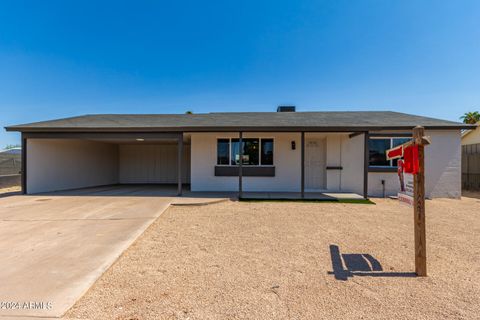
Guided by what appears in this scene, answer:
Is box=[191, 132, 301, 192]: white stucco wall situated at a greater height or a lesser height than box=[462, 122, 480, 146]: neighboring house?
lesser

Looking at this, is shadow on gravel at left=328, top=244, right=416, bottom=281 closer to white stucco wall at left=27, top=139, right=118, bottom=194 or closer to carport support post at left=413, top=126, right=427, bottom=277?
carport support post at left=413, top=126, right=427, bottom=277

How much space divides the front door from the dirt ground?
4786 mm

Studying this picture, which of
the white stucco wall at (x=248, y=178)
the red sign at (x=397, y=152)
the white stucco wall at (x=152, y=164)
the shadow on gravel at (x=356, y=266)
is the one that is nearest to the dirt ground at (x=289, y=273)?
the shadow on gravel at (x=356, y=266)

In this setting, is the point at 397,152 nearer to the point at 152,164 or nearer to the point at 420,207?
the point at 420,207

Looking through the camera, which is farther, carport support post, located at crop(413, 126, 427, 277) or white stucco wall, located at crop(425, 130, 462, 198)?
white stucco wall, located at crop(425, 130, 462, 198)

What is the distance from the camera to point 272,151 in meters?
10.1

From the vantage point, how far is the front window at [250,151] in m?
10.2

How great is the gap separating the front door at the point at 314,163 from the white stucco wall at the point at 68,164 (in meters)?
11.5

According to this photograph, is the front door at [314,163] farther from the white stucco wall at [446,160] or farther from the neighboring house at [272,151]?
the white stucco wall at [446,160]

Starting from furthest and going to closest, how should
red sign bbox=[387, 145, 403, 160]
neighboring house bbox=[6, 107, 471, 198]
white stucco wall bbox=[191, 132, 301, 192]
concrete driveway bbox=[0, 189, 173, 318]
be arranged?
white stucco wall bbox=[191, 132, 301, 192] → neighboring house bbox=[6, 107, 471, 198] → red sign bbox=[387, 145, 403, 160] → concrete driveway bbox=[0, 189, 173, 318]

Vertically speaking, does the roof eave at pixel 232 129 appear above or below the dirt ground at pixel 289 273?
above

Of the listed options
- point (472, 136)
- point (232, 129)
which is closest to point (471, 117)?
point (472, 136)

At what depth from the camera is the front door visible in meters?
10.5

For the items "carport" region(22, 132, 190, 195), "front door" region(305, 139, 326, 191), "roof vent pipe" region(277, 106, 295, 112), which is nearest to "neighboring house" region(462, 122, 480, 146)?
"roof vent pipe" region(277, 106, 295, 112)
